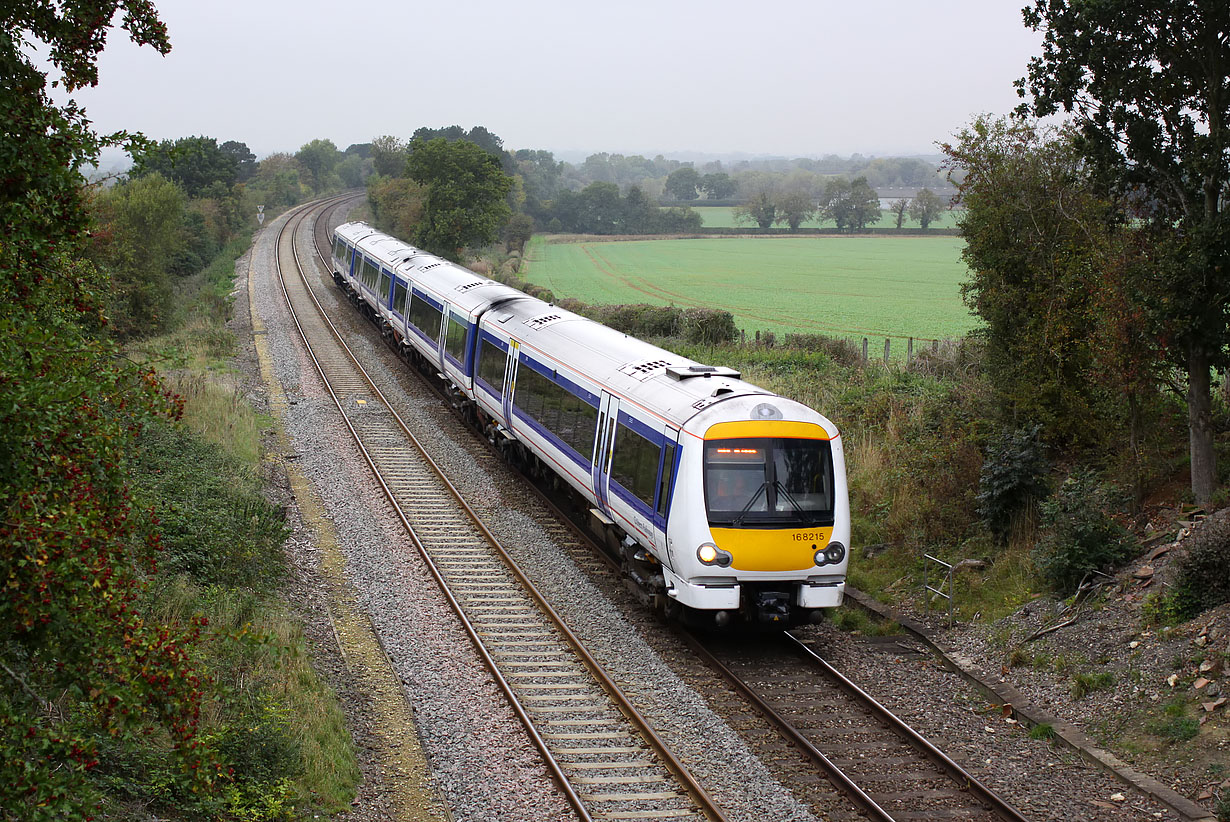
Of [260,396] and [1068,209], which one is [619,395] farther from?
[260,396]

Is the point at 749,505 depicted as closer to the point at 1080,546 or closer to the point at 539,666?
the point at 539,666

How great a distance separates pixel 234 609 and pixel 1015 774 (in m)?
8.06

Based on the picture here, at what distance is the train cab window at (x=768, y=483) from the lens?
11.2 meters

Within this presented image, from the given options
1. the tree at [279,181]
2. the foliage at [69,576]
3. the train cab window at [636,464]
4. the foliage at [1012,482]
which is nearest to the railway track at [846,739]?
the train cab window at [636,464]

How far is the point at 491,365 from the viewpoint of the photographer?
63.9 feet

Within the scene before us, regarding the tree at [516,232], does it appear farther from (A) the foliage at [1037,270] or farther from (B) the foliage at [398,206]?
(A) the foliage at [1037,270]

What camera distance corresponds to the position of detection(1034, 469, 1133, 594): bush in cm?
1193

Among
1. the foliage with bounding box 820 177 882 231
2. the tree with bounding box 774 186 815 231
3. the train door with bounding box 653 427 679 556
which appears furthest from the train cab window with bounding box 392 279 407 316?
the tree with bounding box 774 186 815 231

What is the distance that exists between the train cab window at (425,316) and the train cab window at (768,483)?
44.0ft

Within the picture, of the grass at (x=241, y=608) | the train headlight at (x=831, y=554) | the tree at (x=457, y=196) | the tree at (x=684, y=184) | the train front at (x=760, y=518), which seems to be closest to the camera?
the grass at (x=241, y=608)

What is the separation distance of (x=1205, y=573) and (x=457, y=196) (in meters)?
47.3

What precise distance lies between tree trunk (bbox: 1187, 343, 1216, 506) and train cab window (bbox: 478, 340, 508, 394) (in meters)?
11.0

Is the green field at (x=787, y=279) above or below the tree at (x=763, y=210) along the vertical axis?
below

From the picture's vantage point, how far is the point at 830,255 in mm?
78500
